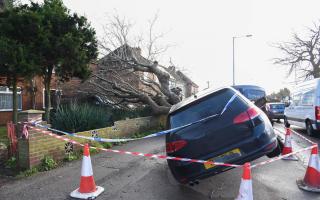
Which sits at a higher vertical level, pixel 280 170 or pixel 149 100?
pixel 149 100

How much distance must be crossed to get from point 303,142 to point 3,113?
15482mm

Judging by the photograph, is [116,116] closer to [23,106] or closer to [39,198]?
[23,106]

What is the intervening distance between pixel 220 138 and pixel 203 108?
601 mm

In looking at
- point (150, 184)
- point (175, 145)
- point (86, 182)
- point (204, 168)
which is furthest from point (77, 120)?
point (204, 168)

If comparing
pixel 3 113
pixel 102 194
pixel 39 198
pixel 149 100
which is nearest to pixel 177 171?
pixel 102 194

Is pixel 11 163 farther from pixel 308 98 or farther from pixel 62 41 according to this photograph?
pixel 308 98

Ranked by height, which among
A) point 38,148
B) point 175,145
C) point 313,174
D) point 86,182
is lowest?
point 86,182

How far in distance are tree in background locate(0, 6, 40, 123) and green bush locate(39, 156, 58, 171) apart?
3.79m

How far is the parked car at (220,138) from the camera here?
441 centimetres

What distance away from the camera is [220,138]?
175 inches

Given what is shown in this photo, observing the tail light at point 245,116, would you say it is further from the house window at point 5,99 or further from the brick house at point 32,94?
the house window at point 5,99

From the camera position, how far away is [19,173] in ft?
19.4

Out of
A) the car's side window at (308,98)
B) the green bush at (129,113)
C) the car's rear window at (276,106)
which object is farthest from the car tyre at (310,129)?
the car's rear window at (276,106)

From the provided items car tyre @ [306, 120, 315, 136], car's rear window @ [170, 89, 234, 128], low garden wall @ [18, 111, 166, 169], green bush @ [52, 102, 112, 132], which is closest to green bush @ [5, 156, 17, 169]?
low garden wall @ [18, 111, 166, 169]
